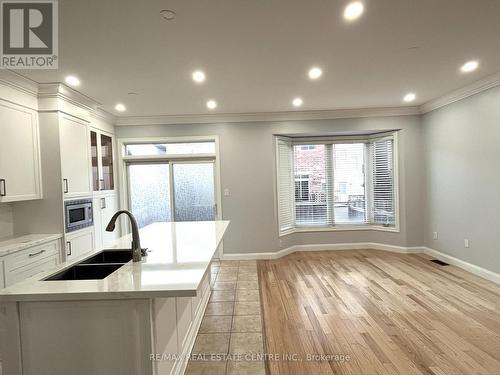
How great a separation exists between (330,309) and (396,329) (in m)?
0.66

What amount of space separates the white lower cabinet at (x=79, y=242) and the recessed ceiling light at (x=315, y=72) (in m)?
3.49

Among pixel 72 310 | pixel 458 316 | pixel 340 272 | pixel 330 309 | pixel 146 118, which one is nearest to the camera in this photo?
pixel 72 310

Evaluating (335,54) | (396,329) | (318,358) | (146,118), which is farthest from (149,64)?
(396,329)

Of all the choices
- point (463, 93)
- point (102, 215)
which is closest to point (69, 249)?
point (102, 215)

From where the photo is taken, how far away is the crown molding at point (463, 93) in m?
3.51

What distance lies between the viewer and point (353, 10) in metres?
2.01

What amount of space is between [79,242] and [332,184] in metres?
4.43

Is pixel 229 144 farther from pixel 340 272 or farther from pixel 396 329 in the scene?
pixel 396 329

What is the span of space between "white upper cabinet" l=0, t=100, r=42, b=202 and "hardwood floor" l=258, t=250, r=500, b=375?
2.94 meters

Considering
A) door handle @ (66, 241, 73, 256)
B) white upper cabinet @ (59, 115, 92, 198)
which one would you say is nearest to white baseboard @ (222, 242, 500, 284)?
door handle @ (66, 241, 73, 256)

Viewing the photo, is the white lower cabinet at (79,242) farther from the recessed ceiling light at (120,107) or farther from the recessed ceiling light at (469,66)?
the recessed ceiling light at (469,66)

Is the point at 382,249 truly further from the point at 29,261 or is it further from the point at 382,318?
the point at 29,261

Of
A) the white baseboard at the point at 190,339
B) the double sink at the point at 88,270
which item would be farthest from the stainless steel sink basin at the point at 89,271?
the white baseboard at the point at 190,339

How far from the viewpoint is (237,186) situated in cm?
504
